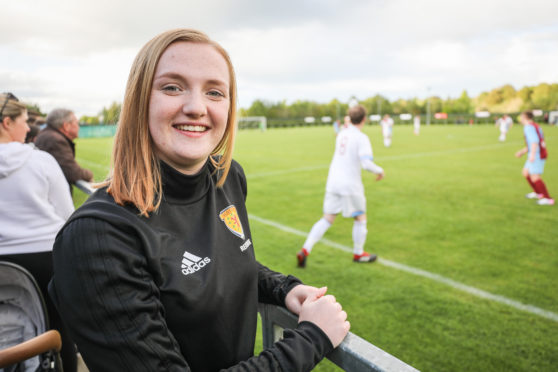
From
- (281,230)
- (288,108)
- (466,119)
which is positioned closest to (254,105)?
(288,108)

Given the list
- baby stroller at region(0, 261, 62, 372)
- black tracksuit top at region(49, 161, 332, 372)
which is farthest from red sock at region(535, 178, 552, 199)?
baby stroller at region(0, 261, 62, 372)

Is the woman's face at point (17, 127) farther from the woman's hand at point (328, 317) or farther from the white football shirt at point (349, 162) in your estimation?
the white football shirt at point (349, 162)

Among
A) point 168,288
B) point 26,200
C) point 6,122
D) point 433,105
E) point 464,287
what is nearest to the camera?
point 168,288

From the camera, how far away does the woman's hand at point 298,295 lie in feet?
4.16

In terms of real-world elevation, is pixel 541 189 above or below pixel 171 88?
below

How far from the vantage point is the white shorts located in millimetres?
5137

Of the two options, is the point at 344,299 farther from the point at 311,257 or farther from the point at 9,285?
the point at 9,285

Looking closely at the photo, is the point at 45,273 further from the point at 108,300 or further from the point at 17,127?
the point at 108,300

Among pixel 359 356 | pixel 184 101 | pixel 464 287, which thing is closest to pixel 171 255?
pixel 184 101

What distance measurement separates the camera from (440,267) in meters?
4.91

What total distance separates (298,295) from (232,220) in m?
0.36

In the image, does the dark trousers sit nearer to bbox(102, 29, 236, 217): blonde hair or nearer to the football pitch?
the football pitch

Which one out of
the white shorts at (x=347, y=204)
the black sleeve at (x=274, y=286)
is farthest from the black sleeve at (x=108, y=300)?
the white shorts at (x=347, y=204)

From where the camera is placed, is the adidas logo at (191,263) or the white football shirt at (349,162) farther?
the white football shirt at (349,162)
